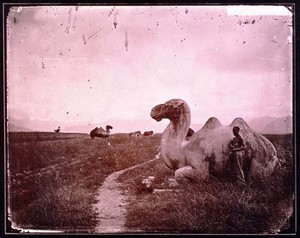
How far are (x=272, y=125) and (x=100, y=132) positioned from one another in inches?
35.5

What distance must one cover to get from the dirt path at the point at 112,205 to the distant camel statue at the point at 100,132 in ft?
0.68

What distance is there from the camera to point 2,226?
3.04 metres

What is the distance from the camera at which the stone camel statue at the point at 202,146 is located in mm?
2994

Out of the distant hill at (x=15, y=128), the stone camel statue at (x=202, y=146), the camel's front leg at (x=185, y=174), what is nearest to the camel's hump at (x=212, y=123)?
the stone camel statue at (x=202, y=146)

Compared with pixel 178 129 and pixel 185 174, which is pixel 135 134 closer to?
pixel 178 129

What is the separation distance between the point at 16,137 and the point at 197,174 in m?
0.97

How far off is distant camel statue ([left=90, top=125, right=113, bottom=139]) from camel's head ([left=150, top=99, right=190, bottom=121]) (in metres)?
0.24

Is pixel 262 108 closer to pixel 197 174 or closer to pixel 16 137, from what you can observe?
pixel 197 174

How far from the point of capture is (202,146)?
3004 millimetres

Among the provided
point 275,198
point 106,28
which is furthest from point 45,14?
point 275,198

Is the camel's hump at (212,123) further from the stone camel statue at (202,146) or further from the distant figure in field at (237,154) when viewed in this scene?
the distant figure in field at (237,154)

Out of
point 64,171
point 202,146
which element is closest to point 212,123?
point 202,146

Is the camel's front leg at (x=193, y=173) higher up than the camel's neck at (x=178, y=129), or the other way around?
the camel's neck at (x=178, y=129)

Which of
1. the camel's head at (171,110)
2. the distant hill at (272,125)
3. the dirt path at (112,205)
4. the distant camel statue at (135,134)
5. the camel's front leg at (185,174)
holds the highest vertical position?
the camel's head at (171,110)
